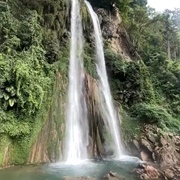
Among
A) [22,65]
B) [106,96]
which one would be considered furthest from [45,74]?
[106,96]

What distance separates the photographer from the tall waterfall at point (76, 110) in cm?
1411

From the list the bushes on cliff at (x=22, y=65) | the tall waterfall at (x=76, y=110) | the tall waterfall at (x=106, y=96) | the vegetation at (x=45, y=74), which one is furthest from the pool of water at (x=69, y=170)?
Answer: the bushes on cliff at (x=22, y=65)

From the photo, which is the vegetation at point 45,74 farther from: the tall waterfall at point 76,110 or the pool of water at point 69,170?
the pool of water at point 69,170

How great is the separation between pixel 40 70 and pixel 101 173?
6.38 meters

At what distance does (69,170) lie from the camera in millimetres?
11703

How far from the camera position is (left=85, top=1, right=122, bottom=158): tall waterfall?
1563 cm

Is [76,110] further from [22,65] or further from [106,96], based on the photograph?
[22,65]

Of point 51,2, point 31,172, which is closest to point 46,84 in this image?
point 31,172

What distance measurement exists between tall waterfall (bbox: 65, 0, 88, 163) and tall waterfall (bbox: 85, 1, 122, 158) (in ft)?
4.47

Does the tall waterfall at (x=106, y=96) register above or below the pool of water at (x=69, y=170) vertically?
above

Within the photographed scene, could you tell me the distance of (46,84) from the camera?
14609mm

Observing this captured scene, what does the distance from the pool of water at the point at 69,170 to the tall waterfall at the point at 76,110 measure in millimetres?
990

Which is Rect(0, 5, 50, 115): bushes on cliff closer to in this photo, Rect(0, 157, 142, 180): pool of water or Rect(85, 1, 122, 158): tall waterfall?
Rect(0, 157, 142, 180): pool of water

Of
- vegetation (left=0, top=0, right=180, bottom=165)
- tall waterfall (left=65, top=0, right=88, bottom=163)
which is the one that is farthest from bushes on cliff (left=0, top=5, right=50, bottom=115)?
tall waterfall (left=65, top=0, right=88, bottom=163)
